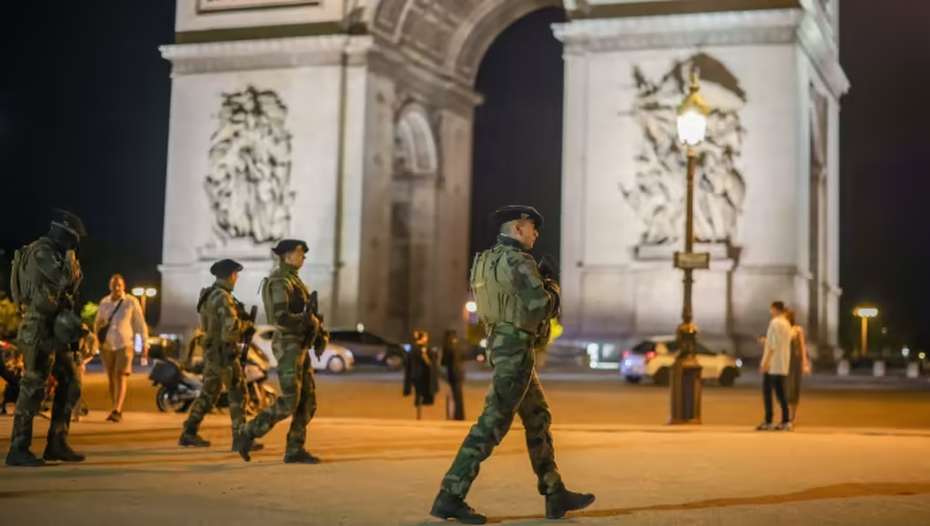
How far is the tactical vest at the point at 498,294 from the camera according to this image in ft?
25.0

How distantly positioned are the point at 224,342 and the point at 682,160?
75.3 feet

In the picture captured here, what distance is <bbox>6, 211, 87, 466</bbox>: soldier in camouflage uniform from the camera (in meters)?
9.91

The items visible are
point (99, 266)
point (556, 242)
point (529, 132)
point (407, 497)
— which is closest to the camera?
point (407, 497)

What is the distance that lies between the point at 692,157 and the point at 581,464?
7.91 m

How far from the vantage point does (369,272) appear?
3616 cm

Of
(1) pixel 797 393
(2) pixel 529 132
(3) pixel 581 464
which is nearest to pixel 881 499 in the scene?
(3) pixel 581 464

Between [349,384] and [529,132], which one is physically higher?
[529,132]

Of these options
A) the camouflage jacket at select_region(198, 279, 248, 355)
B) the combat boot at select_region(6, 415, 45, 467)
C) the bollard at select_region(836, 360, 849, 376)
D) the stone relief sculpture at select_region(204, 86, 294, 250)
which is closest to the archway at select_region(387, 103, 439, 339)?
the stone relief sculpture at select_region(204, 86, 294, 250)

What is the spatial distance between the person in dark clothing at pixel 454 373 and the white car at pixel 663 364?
1081 cm

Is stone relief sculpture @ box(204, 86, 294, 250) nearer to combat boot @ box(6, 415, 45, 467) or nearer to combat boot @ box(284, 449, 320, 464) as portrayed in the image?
combat boot @ box(284, 449, 320, 464)

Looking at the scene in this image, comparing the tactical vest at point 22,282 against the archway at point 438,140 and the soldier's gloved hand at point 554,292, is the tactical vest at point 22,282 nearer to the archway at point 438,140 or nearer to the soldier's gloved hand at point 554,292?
the soldier's gloved hand at point 554,292

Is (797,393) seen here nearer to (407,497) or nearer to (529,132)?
(407,497)

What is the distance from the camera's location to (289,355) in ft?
33.4

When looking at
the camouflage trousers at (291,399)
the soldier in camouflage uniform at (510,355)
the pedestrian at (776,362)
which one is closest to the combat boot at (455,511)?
the soldier in camouflage uniform at (510,355)
